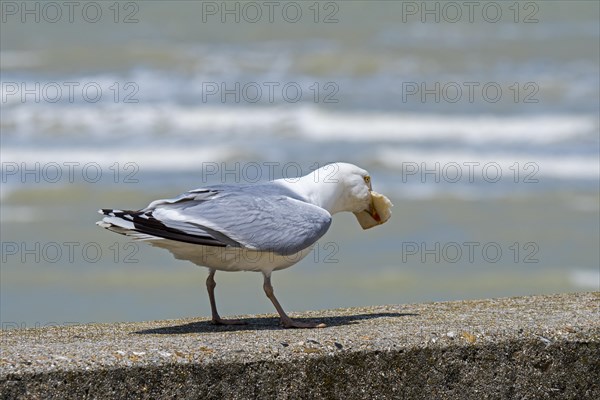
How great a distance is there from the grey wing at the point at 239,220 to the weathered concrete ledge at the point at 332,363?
37 centimetres

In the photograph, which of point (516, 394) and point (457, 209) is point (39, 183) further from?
point (516, 394)

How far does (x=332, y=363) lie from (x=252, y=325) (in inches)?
37.1

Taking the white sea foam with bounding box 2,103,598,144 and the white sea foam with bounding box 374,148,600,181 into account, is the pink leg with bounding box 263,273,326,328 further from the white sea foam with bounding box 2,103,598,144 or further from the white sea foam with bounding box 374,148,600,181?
the white sea foam with bounding box 2,103,598,144

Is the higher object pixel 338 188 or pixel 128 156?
pixel 338 188

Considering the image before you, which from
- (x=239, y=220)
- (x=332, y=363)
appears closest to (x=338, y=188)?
(x=239, y=220)

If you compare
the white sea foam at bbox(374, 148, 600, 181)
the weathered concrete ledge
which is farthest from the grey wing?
the white sea foam at bbox(374, 148, 600, 181)

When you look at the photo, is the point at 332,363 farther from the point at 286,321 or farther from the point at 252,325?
the point at 252,325

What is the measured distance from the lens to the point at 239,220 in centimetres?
436

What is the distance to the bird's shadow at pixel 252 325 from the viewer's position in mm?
4461

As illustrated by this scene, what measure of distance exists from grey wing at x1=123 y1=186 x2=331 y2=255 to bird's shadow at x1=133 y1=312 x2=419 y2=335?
0.37 metres

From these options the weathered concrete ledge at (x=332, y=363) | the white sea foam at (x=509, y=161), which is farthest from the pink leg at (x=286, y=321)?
the white sea foam at (x=509, y=161)

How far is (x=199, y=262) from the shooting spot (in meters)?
4.47

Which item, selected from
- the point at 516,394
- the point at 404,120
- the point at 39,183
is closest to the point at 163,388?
the point at 516,394

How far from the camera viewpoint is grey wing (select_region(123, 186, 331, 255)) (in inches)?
167
